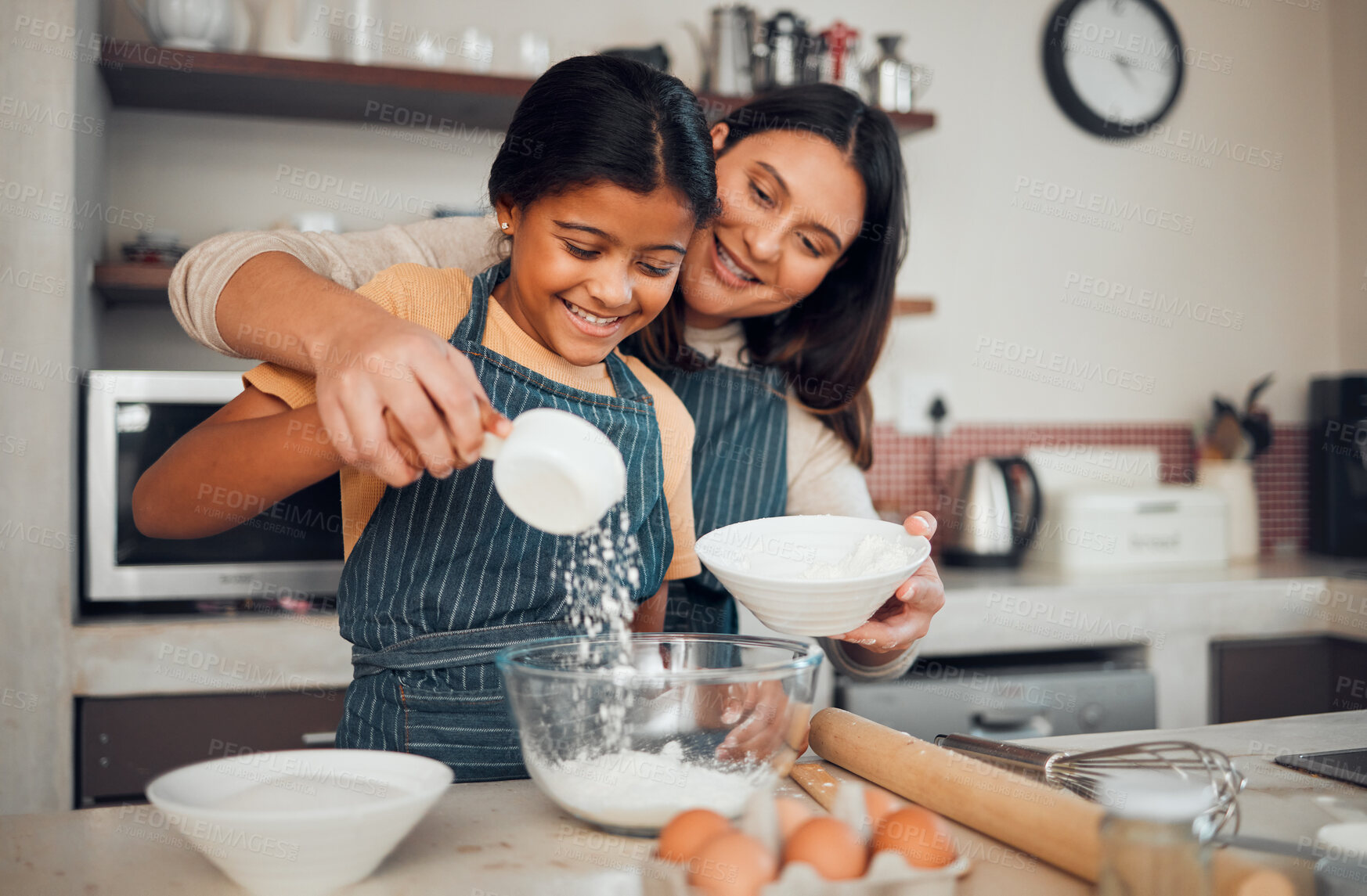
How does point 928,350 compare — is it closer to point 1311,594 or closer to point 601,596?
point 1311,594

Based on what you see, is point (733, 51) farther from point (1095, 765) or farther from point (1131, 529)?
point (1095, 765)

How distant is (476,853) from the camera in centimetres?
68

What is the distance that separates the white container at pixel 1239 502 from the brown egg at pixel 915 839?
2316 mm

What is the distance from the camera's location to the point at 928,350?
2633mm

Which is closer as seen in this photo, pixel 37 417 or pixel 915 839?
pixel 915 839

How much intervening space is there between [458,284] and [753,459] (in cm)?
50

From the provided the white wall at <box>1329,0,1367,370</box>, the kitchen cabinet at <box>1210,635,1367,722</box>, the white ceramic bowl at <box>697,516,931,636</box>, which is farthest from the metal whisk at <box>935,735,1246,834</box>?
the white wall at <box>1329,0,1367,370</box>

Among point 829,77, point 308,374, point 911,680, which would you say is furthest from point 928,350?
point 308,374

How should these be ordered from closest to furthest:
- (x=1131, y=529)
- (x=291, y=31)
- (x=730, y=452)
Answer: (x=730, y=452) → (x=291, y=31) → (x=1131, y=529)

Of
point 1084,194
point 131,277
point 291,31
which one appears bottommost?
point 131,277

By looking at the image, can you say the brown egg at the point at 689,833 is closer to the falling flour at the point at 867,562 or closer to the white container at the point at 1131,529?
the falling flour at the point at 867,562

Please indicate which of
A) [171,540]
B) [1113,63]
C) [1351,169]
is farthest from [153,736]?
[1351,169]

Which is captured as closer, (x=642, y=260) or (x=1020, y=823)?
(x=1020, y=823)

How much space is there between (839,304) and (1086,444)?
158 centimetres
